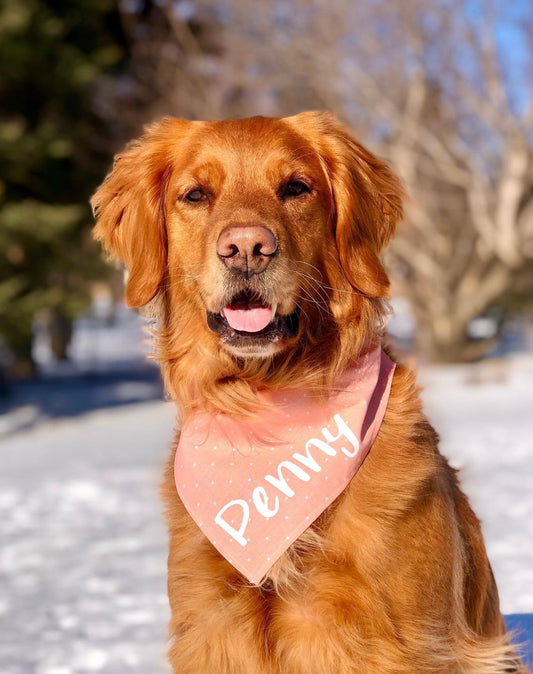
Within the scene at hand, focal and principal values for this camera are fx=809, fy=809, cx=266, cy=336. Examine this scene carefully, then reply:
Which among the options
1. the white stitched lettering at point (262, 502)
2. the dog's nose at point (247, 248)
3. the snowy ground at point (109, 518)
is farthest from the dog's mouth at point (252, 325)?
the snowy ground at point (109, 518)

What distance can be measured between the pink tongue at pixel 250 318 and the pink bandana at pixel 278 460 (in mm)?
296

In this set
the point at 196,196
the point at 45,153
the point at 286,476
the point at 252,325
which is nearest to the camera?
the point at 252,325

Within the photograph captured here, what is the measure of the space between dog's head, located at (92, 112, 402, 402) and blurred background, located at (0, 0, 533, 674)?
6.34ft

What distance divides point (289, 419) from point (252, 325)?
1.27ft

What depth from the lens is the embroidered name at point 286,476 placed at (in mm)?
2619

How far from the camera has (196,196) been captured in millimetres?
2846

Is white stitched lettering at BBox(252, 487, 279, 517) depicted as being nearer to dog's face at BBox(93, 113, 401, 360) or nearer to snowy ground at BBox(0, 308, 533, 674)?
dog's face at BBox(93, 113, 401, 360)

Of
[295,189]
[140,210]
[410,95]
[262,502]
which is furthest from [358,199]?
[410,95]

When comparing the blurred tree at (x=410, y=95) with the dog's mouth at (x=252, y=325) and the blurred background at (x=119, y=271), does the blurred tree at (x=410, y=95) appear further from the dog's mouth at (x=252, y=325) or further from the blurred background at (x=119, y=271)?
the dog's mouth at (x=252, y=325)

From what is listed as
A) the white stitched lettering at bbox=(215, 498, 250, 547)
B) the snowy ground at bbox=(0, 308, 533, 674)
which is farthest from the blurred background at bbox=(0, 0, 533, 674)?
the white stitched lettering at bbox=(215, 498, 250, 547)

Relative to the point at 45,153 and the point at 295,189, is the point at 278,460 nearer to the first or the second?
the point at 295,189

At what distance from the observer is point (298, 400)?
2.79 metres

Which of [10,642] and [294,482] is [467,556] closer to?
[294,482]

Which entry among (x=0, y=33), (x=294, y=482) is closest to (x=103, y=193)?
(x=294, y=482)
